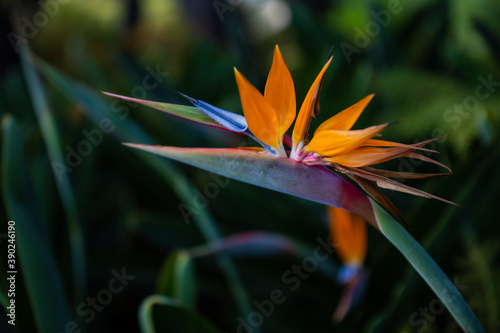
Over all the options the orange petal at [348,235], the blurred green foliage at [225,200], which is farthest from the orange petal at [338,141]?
the orange petal at [348,235]

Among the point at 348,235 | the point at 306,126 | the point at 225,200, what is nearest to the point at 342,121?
the point at 306,126

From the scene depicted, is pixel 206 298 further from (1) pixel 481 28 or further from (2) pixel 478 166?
(1) pixel 481 28

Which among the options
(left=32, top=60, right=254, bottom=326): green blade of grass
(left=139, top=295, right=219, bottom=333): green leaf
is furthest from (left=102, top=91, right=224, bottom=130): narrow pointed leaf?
(left=32, top=60, right=254, bottom=326): green blade of grass

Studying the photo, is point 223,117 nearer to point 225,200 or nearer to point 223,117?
point 223,117

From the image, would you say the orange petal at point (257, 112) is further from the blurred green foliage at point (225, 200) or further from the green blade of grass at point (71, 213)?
the green blade of grass at point (71, 213)

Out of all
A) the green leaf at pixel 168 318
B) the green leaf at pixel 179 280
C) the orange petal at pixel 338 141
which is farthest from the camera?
the green leaf at pixel 179 280

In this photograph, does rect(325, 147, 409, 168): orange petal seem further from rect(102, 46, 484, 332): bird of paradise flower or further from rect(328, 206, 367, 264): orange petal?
rect(328, 206, 367, 264): orange petal
